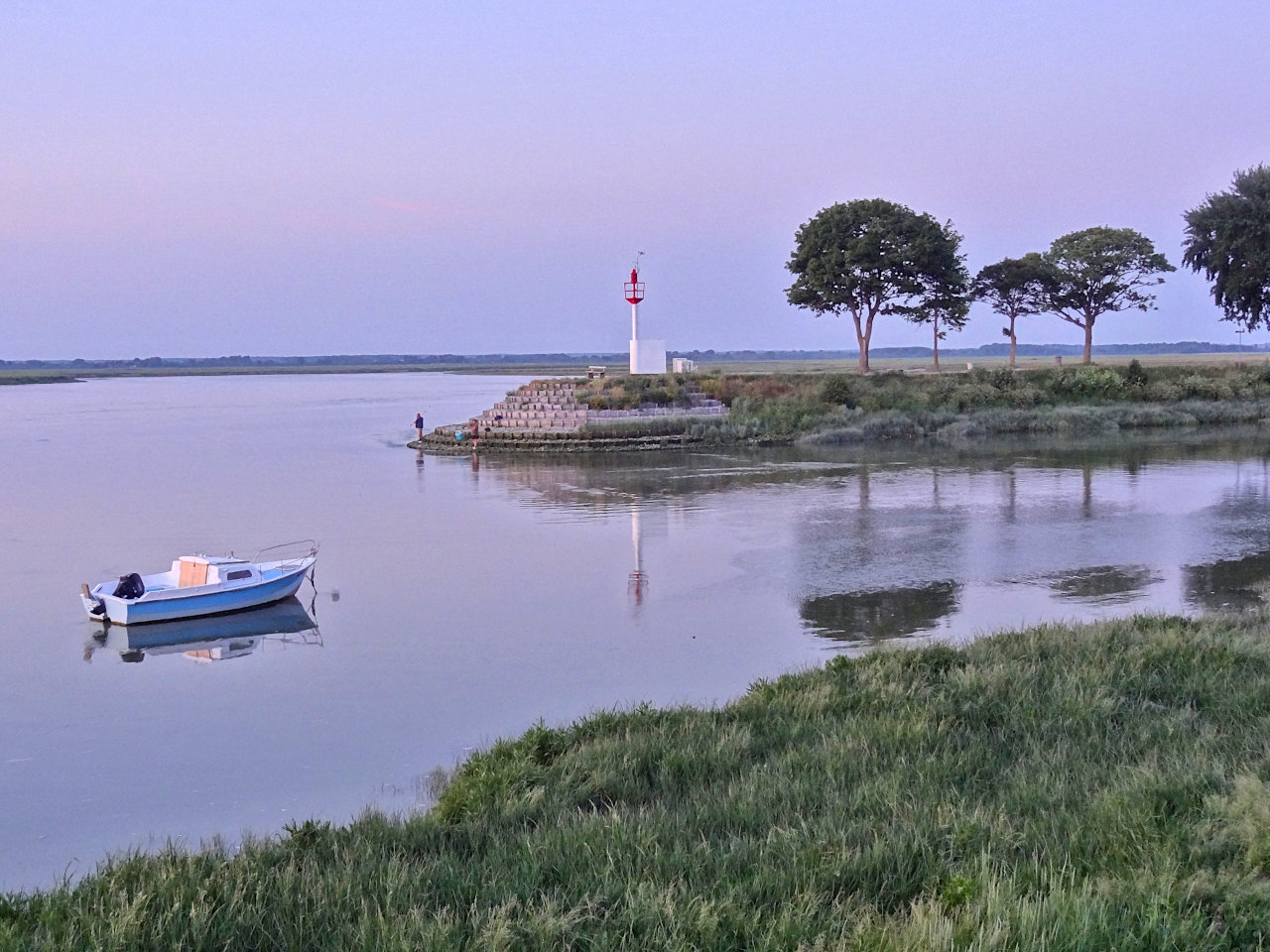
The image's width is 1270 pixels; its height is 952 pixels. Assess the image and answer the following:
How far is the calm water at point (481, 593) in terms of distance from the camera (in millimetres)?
10570

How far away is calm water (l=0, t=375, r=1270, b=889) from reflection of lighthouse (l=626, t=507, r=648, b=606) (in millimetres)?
96

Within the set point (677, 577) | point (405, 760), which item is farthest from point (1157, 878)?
point (677, 577)

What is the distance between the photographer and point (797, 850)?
5660 mm

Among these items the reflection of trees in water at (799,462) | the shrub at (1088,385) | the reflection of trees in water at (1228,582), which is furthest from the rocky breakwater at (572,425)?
the reflection of trees in water at (1228,582)

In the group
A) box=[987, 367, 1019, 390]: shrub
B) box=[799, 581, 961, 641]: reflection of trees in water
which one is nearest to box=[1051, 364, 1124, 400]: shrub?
box=[987, 367, 1019, 390]: shrub

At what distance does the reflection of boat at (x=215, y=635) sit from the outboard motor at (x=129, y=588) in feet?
1.69

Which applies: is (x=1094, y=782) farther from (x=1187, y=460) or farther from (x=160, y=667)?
(x=1187, y=460)

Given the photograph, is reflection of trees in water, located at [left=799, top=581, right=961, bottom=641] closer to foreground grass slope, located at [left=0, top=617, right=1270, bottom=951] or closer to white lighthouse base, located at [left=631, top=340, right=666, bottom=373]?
foreground grass slope, located at [left=0, top=617, right=1270, bottom=951]

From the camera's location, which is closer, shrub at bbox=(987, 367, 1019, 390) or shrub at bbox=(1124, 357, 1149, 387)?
shrub at bbox=(987, 367, 1019, 390)

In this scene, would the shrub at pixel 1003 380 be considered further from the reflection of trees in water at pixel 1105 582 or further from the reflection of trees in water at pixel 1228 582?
the reflection of trees in water at pixel 1105 582

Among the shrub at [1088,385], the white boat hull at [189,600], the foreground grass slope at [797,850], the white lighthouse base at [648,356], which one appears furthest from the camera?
the white lighthouse base at [648,356]

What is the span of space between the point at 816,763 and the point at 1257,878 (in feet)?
9.98

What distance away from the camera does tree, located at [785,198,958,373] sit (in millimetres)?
53500

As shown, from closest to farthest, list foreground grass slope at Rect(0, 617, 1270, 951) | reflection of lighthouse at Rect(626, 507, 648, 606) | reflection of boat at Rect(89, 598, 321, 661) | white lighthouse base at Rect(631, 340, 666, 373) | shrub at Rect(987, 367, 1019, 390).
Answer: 1. foreground grass slope at Rect(0, 617, 1270, 951)
2. reflection of boat at Rect(89, 598, 321, 661)
3. reflection of lighthouse at Rect(626, 507, 648, 606)
4. shrub at Rect(987, 367, 1019, 390)
5. white lighthouse base at Rect(631, 340, 666, 373)
